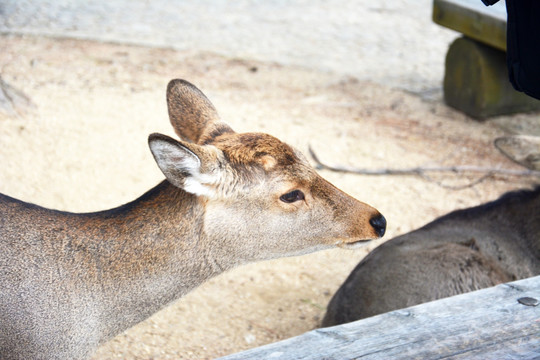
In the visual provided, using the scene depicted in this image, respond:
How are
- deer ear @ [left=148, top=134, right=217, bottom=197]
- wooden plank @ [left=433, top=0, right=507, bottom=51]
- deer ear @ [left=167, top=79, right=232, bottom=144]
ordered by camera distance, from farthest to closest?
wooden plank @ [left=433, top=0, right=507, bottom=51]
deer ear @ [left=167, top=79, right=232, bottom=144]
deer ear @ [left=148, top=134, right=217, bottom=197]

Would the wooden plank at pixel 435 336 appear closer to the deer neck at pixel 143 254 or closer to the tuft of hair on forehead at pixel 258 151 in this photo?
the deer neck at pixel 143 254

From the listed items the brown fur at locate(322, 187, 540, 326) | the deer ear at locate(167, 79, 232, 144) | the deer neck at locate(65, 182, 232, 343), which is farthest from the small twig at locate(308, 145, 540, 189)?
the deer neck at locate(65, 182, 232, 343)

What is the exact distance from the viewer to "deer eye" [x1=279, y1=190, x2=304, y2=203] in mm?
3137

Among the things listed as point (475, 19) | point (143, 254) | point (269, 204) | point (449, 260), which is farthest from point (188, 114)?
point (475, 19)

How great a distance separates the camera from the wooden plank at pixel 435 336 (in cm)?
269

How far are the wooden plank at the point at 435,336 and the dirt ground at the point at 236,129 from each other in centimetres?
158

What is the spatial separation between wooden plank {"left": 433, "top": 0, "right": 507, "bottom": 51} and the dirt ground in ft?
3.59

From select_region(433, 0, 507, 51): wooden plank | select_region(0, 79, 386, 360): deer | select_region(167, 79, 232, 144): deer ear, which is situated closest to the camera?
select_region(0, 79, 386, 360): deer

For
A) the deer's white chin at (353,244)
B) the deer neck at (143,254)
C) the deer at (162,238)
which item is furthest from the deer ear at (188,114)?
the deer's white chin at (353,244)

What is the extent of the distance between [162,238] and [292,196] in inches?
25.4

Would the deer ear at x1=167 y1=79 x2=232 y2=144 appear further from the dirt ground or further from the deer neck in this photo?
the dirt ground

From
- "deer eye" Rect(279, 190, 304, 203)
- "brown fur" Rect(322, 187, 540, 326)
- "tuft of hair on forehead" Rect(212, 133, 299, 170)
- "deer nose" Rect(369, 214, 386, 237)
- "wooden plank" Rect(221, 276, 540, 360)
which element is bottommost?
"brown fur" Rect(322, 187, 540, 326)

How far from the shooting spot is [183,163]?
2.75 metres

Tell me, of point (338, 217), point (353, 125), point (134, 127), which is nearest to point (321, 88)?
point (353, 125)
